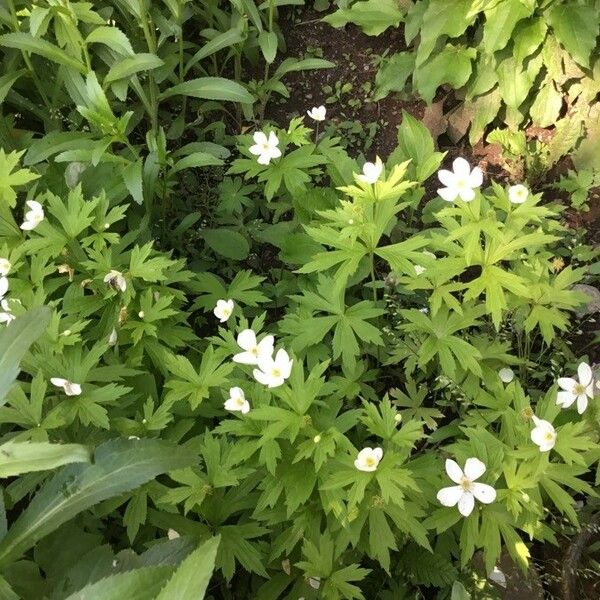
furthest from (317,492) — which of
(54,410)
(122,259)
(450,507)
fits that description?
(122,259)

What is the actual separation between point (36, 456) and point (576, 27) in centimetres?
269

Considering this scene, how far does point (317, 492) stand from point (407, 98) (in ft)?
7.26

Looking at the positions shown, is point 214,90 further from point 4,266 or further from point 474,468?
point 474,468

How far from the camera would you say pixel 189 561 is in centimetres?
97

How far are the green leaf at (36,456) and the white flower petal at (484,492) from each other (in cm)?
92

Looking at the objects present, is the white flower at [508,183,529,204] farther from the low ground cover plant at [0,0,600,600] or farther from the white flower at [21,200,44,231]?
the white flower at [21,200,44,231]

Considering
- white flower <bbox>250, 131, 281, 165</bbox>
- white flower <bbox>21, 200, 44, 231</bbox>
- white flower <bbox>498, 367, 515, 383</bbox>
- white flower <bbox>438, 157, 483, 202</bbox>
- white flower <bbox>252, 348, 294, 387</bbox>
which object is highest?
white flower <bbox>438, 157, 483, 202</bbox>

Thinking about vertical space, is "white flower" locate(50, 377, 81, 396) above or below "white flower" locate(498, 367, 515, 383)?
above

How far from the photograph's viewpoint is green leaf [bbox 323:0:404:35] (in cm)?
313

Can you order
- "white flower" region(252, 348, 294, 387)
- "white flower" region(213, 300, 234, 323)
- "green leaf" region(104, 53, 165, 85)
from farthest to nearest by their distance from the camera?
"green leaf" region(104, 53, 165, 85), "white flower" region(213, 300, 234, 323), "white flower" region(252, 348, 294, 387)

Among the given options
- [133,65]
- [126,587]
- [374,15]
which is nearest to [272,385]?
[126,587]

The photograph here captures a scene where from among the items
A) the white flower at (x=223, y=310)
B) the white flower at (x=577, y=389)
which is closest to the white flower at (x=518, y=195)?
the white flower at (x=577, y=389)

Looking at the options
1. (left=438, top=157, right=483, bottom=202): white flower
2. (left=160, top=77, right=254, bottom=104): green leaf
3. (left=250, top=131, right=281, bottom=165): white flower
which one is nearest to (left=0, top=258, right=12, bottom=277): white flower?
(left=250, top=131, right=281, bottom=165): white flower

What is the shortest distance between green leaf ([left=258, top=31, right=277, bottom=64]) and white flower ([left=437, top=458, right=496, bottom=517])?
6.89 ft
